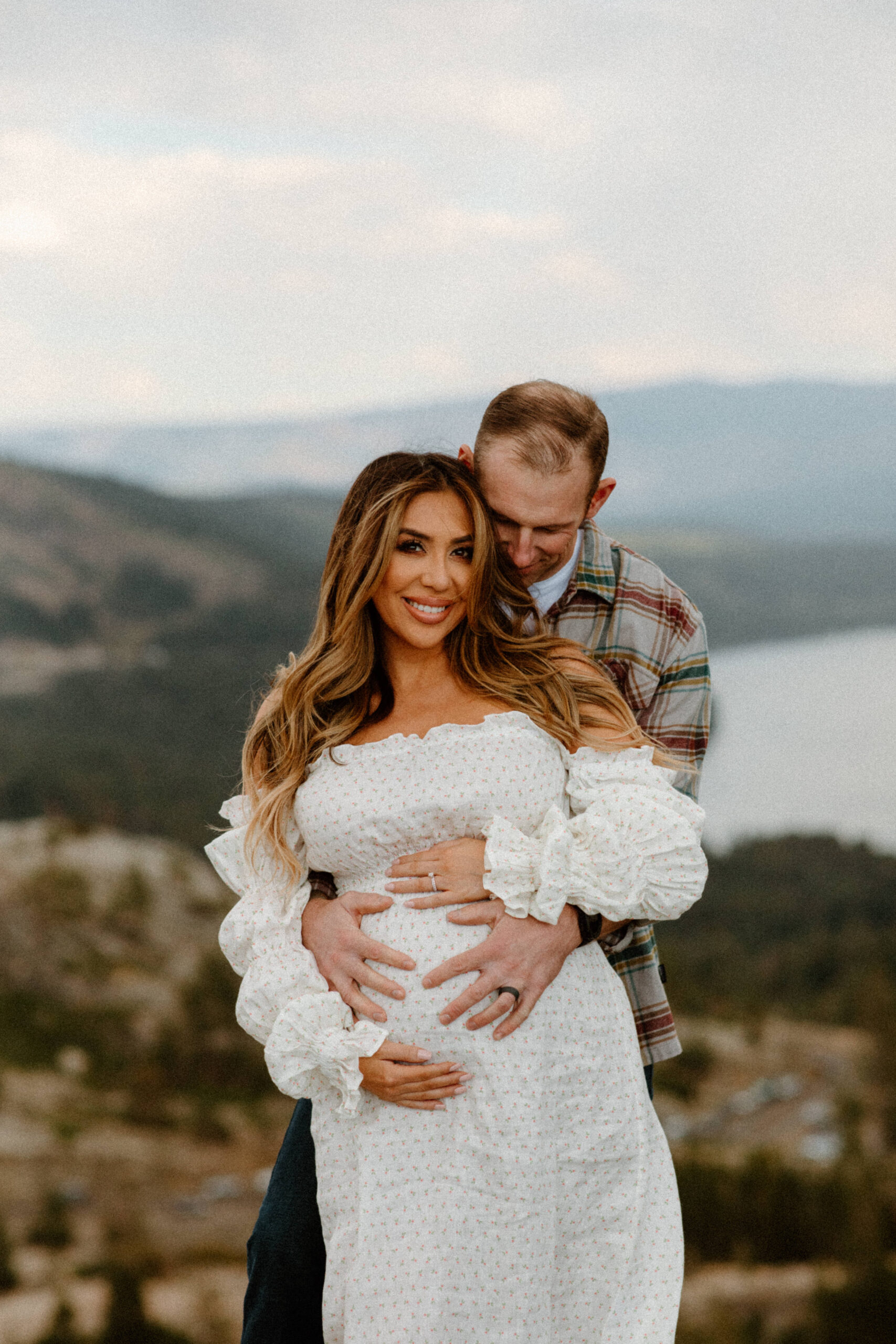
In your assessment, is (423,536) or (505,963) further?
(423,536)

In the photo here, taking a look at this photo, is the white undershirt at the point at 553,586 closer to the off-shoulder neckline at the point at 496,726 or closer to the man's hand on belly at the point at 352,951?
the off-shoulder neckline at the point at 496,726

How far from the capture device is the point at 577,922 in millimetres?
2100

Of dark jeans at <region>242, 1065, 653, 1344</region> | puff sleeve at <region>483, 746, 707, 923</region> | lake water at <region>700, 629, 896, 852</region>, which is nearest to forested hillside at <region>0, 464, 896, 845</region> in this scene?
lake water at <region>700, 629, 896, 852</region>

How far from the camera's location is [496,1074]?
6.55ft

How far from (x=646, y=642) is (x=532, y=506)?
38 cm

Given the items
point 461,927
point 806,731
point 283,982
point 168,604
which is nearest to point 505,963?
point 461,927

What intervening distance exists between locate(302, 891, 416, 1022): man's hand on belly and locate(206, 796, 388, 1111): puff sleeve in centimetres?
2

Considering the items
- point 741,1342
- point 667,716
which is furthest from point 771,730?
point 667,716

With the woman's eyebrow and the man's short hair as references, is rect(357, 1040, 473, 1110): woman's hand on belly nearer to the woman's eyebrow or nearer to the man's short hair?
the woman's eyebrow

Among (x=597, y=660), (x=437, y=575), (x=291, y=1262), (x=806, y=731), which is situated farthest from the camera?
(x=806, y=731)

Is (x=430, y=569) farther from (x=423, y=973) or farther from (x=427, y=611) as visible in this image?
(x=423, y=973)

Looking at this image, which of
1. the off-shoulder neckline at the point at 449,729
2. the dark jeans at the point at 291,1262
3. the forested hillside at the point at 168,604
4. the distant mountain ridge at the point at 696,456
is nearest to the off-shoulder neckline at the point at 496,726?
the off-shoulder neckline at the point at 449,729

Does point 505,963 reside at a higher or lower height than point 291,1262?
higher

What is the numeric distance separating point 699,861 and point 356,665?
0.71m
